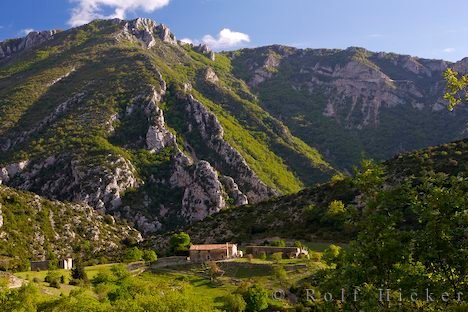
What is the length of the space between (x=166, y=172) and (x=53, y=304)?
11891cm

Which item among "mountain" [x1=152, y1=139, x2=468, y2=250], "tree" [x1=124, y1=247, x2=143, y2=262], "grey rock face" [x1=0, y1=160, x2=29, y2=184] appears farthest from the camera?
"grey rock face" [x1=0, y1=160, x2=29, y2=184]

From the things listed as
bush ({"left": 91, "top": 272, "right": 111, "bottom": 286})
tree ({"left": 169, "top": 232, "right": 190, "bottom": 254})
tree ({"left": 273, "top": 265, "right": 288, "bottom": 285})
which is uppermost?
tree ({"left": 169, "top": 232, "right": 190, "bottom": 254})

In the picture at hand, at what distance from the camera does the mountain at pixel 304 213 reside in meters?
89.4

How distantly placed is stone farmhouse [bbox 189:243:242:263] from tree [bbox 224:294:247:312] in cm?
1929

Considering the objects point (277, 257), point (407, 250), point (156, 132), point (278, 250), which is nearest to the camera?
point (407, 250)

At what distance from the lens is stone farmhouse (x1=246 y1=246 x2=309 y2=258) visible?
7106cm

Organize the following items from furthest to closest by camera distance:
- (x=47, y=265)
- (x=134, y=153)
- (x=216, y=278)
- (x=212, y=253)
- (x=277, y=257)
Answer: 1. (x=134, y=153)
2. (x=47, y=265)
3. (x=212, y=253)
4. (x=277, y=257)
5. (x=216, y=278)

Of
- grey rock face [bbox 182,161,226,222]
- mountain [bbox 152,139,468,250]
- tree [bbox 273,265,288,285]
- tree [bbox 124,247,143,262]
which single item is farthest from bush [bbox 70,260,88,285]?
grey rock face [bbox 182,161,226,222]

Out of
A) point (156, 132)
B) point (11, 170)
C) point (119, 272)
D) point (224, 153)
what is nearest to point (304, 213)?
point (119, 272)

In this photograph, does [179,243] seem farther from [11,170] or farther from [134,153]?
[134,153]

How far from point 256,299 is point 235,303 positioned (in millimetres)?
2895

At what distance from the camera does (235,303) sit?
49812mm

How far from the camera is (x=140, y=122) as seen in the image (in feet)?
559

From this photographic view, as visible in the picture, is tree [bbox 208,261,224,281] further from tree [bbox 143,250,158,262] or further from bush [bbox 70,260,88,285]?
bush [bbox 70,260,88,285]
